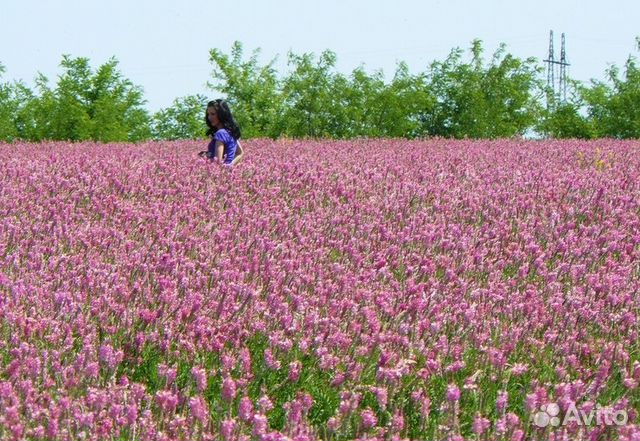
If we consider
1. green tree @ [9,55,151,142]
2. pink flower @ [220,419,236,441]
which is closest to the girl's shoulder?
pink flower @ [220,419,236,441]

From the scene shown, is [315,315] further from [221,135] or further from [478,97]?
[478,97]

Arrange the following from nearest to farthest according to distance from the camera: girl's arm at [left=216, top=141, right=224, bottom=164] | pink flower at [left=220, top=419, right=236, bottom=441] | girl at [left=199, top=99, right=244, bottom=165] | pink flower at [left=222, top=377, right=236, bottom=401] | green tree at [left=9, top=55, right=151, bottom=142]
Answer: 1. pink flower at [left=220, top=419, right=236, bottom=441]
2. pink flower at [left=222, top=377, right=236, bottom=401]
3. girl's arm at [left=216, top=141, right=224, bottom=164]
4. girl at [left=199, top=99, right=244, bottom=165]
5. green tree at [left=9, top=55, right=151, bottom=142]

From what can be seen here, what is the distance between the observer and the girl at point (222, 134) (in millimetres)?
10555

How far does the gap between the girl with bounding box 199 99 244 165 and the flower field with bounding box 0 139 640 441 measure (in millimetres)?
2687

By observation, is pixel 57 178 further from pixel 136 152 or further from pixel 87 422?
pixel 87 422

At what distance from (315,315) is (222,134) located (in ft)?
21.4

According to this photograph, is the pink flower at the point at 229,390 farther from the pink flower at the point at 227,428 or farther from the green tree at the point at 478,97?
the green tree at the point at 478,97

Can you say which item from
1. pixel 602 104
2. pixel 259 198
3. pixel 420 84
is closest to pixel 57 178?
pixel 259 198

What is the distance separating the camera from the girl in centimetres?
1055

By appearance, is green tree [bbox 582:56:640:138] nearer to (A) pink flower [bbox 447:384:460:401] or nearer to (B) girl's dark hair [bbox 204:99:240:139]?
(B) girl's dark hair [bbox 204:99:240:139]

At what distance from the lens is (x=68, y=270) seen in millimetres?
5168

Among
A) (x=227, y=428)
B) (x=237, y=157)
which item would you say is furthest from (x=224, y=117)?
(x=227, y=428)

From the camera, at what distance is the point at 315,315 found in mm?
4293

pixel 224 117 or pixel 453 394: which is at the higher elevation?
pixel 224 117
